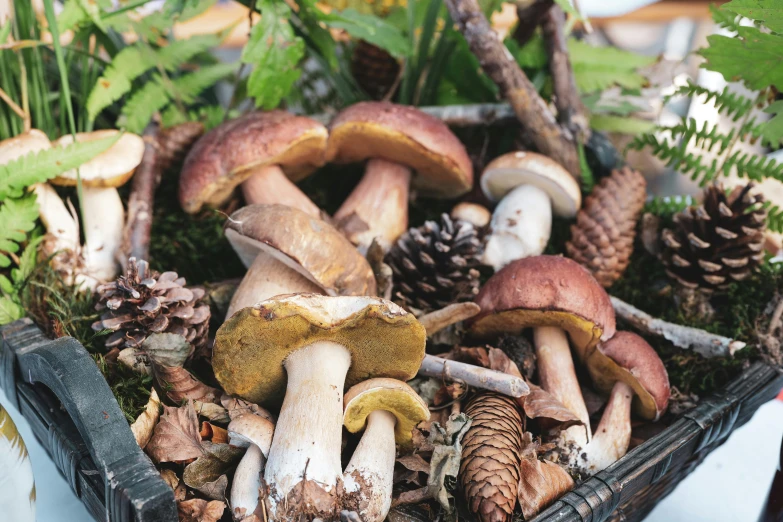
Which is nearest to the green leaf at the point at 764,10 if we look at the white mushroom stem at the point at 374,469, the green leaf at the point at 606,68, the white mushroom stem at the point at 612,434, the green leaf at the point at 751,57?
the green leaf at the point at 751,57

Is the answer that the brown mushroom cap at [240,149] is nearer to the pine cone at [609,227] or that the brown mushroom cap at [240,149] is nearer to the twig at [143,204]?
the twig at [143,204]

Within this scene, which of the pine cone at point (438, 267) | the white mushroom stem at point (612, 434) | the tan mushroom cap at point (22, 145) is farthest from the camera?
the pine cone at point (438, 267)

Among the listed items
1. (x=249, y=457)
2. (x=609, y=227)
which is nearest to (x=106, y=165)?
(x=249, y=457)

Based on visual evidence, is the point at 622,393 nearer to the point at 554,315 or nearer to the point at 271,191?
the point at 554,315

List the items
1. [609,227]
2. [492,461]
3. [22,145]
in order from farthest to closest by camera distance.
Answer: [609,227]
[22,145]
[492,461]

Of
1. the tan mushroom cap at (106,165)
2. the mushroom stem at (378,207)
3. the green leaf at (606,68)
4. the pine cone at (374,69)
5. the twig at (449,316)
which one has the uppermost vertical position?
the green leaf at (606,68)

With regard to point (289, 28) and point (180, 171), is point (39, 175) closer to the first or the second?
point (180, 171)
